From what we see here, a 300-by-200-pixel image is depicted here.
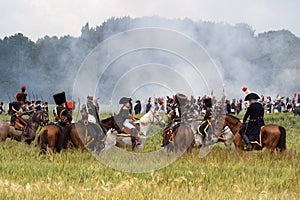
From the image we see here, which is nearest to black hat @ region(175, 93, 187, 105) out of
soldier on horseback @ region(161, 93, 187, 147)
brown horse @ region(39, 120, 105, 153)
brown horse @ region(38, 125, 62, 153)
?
→ soldier on horseback @ region(161, 93, 187, 147)

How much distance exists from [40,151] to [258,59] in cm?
6942

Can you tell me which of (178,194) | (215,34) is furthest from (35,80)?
(178,194)

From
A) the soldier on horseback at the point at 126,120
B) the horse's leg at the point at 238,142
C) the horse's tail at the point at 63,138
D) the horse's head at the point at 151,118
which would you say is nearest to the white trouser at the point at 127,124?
the soldier on horseback at the point at 126,120

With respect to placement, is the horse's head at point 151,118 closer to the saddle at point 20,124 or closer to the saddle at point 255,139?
the saddle at point 255,139

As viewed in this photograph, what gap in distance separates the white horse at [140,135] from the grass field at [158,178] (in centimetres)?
267

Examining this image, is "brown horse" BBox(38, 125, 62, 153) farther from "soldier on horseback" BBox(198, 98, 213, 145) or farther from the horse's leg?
the horse's leg

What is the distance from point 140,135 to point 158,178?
32.0ft

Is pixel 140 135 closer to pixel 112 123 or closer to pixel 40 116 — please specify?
pixel 112 123

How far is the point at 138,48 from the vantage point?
41.3 feet

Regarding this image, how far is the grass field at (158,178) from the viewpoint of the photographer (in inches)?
284

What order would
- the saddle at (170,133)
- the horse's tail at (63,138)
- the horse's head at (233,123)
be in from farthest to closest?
1. the horse's head at (233,123)
2. the saddle at (170,133)
3. the horse's tail at (63,138)

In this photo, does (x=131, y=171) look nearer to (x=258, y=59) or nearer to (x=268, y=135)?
(x=268, y=135)

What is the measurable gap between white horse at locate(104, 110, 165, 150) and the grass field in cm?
267

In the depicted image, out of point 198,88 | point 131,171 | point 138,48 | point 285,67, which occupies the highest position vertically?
point 285,67
